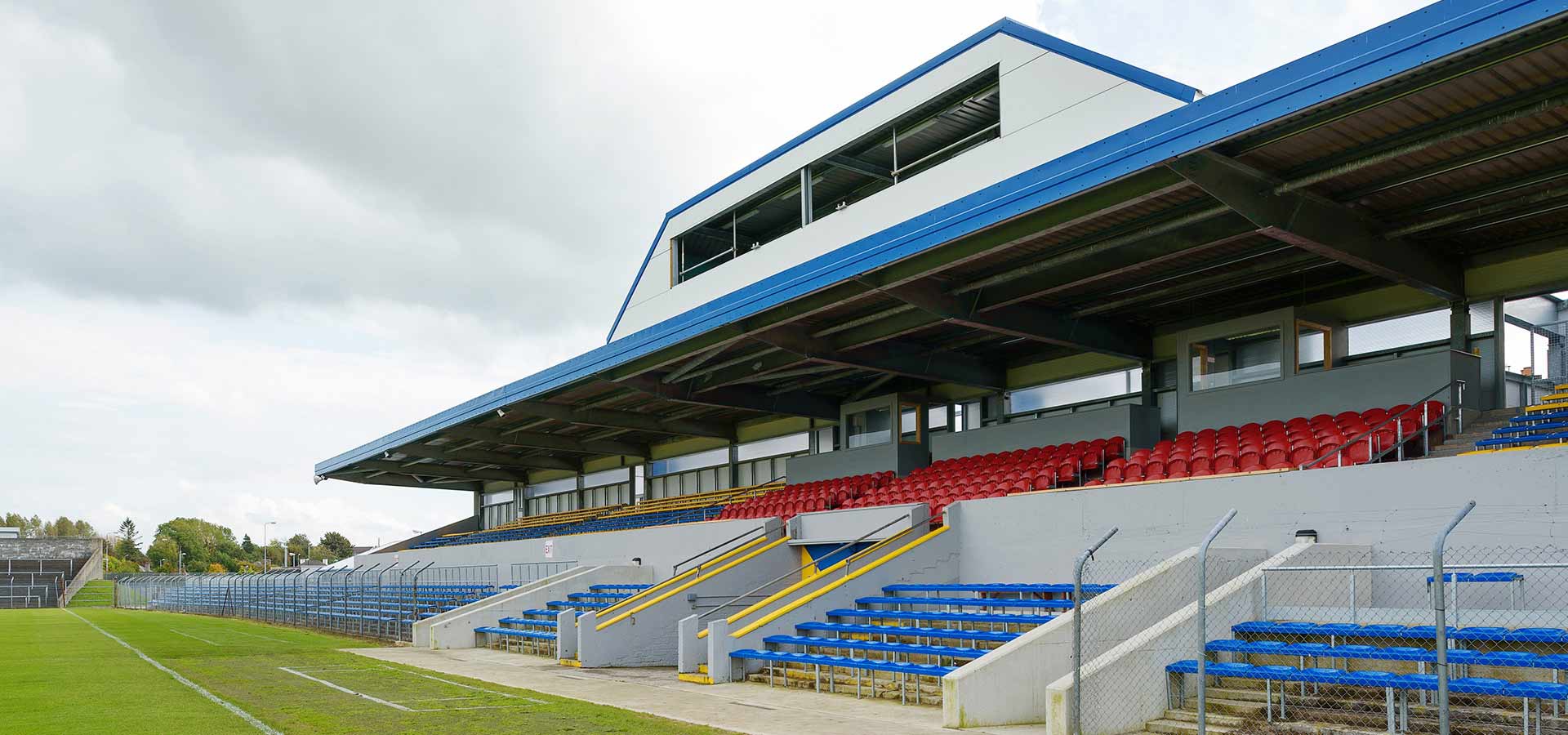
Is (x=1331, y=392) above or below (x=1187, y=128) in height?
below

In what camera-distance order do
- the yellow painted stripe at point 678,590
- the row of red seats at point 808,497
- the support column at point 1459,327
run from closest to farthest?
the support column at point 1459,327 < the yellow painted stripe at point 678,590 < the row of red seats at point 808,497

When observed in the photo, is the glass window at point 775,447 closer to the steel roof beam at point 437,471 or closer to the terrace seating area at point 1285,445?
the terrace seating area at point 1285,445

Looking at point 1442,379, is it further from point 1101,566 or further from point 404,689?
point 404,689

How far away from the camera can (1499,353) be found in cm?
1606

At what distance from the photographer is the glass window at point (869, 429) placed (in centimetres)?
2691

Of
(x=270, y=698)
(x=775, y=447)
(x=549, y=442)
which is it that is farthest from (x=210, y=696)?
(x=549, y=442)

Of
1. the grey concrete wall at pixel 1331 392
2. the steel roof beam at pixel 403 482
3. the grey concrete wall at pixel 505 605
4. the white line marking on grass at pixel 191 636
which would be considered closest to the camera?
the grey concrete wall at pixel 1331 392

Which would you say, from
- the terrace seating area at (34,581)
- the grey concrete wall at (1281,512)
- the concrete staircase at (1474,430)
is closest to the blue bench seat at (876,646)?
the grey concrete wall at (1281,512)

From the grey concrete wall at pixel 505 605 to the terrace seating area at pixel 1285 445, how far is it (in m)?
11.6

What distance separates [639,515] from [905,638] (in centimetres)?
2085

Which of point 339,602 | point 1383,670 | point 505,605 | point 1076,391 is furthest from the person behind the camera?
point 339,602

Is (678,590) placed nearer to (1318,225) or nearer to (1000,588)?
(1000,588)

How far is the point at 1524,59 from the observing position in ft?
33.8

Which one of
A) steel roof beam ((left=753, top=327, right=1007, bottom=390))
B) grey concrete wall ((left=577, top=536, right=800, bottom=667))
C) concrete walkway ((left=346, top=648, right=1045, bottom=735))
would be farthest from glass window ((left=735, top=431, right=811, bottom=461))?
concrete walkway ((left=346, top=648, right=1045, bottom=735))
